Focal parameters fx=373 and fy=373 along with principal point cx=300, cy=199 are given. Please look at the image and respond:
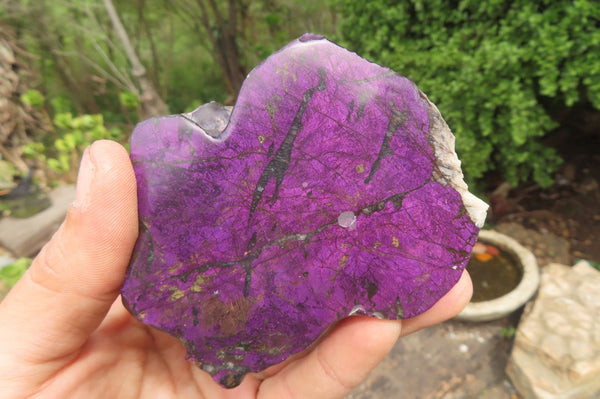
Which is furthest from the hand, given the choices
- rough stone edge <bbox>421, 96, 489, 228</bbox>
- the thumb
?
rough stone edge <bbox>421, 96, 489, 228</bbox>

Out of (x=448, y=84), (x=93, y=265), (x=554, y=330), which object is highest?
(x=93, y=265)

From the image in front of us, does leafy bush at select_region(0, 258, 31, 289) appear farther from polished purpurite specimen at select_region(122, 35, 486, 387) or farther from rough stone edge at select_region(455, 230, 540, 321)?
rough stone edge at select_region(455, 230, 540, 321)

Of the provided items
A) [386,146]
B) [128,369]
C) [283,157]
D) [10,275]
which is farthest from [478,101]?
[10,275]

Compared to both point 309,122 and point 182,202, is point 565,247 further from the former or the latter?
point 182,202

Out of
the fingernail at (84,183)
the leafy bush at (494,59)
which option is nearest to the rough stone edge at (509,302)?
the leafy bush at (494,59)

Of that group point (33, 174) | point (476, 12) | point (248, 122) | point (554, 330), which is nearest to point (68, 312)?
point (248, 122)

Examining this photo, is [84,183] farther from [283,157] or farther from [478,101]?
[478,101]
